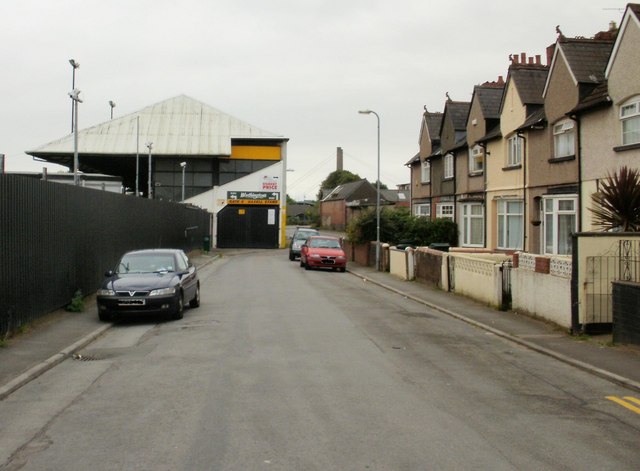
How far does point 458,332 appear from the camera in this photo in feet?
45.3

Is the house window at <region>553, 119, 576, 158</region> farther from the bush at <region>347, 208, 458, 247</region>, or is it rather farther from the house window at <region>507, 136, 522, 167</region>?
the bush at <region>347, 208, 458, 247</region>

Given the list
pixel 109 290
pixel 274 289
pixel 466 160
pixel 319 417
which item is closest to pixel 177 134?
pixel 466 160

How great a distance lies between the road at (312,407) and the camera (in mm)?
5840

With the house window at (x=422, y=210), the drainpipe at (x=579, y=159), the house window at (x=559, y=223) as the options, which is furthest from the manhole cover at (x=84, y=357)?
the house window at (x=422, y=210)

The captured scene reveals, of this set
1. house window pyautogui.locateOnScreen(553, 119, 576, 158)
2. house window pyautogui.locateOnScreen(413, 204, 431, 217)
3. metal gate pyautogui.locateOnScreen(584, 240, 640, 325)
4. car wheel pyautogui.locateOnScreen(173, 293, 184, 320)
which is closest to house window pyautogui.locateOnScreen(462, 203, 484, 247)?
house window pyautogui.locateOnScreen(413, 204, 431, 217)

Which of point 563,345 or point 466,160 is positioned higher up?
point 466,160

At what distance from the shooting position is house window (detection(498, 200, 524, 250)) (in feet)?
86.5

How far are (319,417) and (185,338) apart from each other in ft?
19.6

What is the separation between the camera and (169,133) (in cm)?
5309

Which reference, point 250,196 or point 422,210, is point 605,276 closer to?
point 422,210

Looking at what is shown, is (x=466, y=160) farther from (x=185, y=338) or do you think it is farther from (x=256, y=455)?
(x=256, y=455)

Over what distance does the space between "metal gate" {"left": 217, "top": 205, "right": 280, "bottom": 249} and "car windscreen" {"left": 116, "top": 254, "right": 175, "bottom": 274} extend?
3597 cm

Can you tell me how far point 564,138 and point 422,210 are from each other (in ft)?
56.4

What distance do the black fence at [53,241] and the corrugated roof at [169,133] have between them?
28.6 meters
